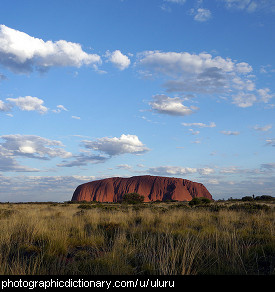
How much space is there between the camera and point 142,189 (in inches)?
4112

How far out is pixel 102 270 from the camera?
3.98m

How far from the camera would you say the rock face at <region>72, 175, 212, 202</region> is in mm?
101250

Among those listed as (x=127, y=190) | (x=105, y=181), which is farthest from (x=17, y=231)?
(x=105, y=181)

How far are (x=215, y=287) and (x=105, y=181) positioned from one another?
112 m

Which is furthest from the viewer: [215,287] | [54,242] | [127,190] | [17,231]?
[127,190]

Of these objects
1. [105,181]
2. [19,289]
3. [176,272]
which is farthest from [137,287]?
[105,181]

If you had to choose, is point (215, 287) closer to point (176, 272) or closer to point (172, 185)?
point (176, 272)

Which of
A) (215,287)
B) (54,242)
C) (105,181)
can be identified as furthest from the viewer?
(105,181)

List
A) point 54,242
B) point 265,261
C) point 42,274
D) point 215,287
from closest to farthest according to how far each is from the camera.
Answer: point 215,287 → point 42,274 → point 265,261 → point 54,242

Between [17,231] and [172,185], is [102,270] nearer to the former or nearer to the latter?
[17,231]

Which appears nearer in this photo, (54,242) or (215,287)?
(215,287)

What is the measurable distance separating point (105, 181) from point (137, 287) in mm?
112162

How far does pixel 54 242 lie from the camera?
608 centimetres

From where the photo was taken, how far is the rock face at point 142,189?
332 ft
